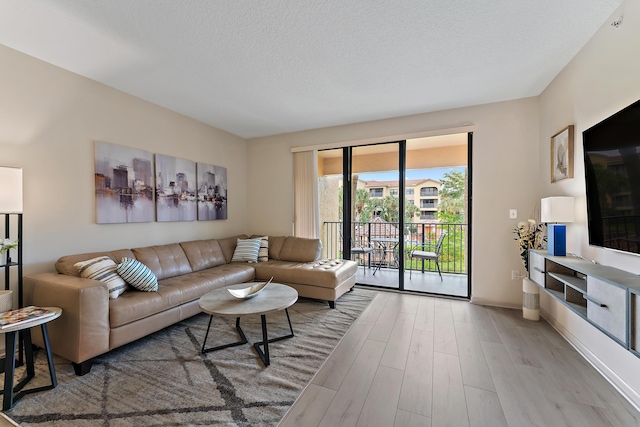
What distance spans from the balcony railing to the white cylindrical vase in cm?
191

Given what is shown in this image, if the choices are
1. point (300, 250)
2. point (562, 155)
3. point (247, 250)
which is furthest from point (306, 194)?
point (562, 155)

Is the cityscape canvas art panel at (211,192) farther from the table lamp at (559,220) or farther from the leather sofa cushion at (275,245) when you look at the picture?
the table lamp at (559,220)

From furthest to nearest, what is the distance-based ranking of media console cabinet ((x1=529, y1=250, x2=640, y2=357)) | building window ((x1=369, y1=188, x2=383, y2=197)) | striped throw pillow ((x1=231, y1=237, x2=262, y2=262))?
building window ((x1=369, y1=188, x2=383, y2=197))
striped throw pillow ((x1=231, y1=237, x2=262, y2=262))
media console cabinet ((x1=529, y1=250, x2=640, y2=357))

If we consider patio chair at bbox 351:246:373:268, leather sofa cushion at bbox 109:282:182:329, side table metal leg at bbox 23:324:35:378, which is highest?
patio chair at bbox 351:246:373:268

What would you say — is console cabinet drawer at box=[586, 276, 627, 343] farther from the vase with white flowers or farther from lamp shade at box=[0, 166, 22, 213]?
lamp shade at box=[0, 166, 22, 213]

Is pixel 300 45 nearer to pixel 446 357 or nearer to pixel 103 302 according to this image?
pixel 103 302

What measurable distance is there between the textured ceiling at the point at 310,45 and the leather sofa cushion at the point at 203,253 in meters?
1.91

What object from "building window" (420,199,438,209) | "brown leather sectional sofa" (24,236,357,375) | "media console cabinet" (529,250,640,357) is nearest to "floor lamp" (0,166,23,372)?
"brown leather sectional sofa" (24,236,357,375)

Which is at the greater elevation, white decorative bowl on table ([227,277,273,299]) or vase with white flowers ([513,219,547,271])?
vase with white flowers ([513,219,547,271])

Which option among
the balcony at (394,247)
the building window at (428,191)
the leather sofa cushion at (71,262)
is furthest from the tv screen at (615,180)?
the leather sofa cushion at (71,262)

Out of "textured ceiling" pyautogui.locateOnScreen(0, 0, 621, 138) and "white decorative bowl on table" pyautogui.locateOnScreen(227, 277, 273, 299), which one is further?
"white decorative bowl on table" pyautogui.locateOnScreen(227, 277, 273, 299)

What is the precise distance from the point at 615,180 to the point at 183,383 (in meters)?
3.17

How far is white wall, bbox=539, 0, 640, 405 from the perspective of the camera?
65.9 inches

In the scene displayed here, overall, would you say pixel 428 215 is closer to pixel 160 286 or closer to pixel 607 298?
pixel 607 298
